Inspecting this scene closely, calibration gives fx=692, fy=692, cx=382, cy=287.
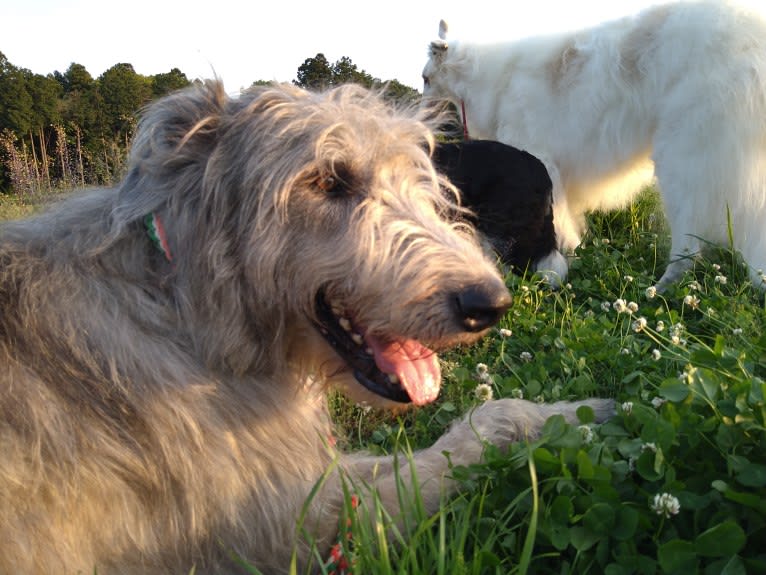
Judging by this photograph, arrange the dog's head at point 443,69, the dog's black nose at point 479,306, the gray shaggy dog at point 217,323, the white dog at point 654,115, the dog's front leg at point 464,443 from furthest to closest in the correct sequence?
the dog's head at point 443,69 → the white dog at point 654,115 → the dog's front leg at point 464,443 → the dog's black nose at point 479,306 → the gray shaggy dog at point 217,323

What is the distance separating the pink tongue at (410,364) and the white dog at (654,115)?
3.23m

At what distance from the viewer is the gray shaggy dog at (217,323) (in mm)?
2037

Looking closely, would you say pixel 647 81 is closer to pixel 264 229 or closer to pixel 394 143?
pixel 394 143

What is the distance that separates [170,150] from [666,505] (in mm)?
1871

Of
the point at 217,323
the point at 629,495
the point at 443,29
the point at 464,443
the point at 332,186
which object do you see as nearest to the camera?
the point at 629,495

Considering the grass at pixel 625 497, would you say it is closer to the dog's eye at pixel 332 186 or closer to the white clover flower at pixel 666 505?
the white clover flower at pixel 666 505

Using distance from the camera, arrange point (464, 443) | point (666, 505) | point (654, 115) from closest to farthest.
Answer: point (666, 505) → point (464, 443) → point (654, 115)

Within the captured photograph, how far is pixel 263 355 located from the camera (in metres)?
2.34

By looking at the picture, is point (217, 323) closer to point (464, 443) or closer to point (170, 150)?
point (170, 150)

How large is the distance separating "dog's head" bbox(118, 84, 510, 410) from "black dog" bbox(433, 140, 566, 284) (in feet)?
11.9

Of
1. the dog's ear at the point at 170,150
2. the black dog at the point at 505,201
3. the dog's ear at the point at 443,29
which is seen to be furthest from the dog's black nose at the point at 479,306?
the dog's ear at the point at 443,29

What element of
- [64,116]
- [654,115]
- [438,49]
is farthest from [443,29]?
[64,116]

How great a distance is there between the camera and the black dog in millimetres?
6012

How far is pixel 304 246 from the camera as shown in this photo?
2.30 meters
